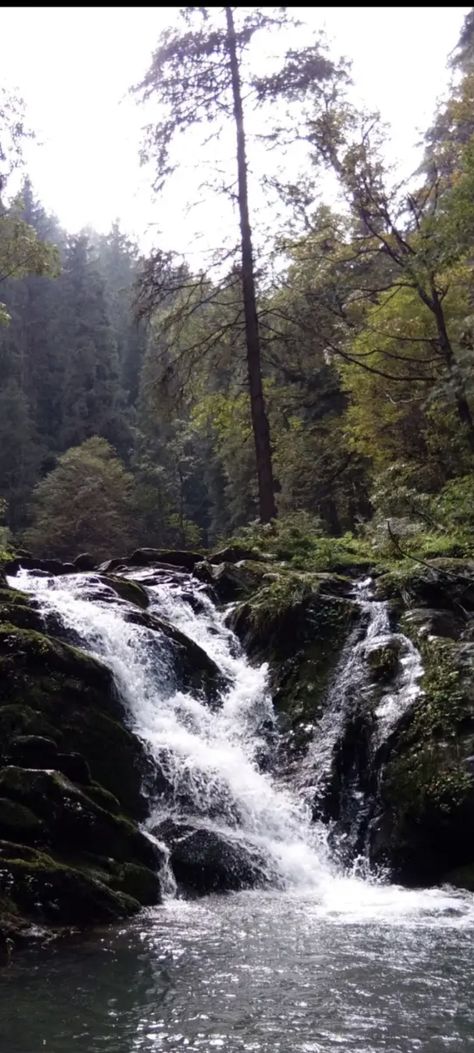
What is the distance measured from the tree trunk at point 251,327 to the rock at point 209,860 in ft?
32.0

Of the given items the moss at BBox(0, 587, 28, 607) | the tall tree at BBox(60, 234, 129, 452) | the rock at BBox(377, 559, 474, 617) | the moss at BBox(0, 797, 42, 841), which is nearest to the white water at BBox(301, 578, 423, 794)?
the rock at BBox(377, 559, 474, 617)

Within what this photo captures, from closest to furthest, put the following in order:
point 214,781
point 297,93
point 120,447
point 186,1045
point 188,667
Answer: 1. point 186,1045
2. point 214,781
3. point 188,667
4. point 297,93
5. point 120,447

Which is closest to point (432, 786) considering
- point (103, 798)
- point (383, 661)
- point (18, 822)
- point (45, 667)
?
point (383, 661)

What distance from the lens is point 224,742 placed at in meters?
9.10

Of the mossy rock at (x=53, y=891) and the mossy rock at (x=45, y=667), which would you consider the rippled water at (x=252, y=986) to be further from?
the mossy rock at (x=45, y=667)

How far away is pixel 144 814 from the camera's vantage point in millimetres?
7500

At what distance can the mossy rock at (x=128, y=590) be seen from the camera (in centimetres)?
1185

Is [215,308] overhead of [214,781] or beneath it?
overhead

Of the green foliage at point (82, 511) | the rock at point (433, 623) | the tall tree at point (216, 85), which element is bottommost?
the rock at point (433, 623)

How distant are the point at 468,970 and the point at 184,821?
3.23 meters

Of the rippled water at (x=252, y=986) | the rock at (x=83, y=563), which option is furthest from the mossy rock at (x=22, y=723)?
the rock at (x=83, y=563)

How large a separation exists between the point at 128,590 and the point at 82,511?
21434mm

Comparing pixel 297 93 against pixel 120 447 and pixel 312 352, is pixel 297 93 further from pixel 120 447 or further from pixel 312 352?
pixel 120 447

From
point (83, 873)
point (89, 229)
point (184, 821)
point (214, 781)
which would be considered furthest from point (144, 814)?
point (89, 229)
